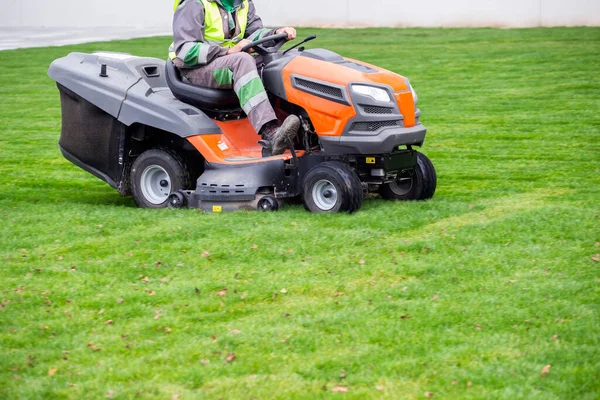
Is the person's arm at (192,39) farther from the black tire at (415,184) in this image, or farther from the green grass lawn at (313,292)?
the black tire at (415,184)

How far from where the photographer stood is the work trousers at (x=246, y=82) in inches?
272

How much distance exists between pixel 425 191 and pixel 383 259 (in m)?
1.63

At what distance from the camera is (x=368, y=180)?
695 cm

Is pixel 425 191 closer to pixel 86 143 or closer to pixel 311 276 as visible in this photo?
pixel 311 276

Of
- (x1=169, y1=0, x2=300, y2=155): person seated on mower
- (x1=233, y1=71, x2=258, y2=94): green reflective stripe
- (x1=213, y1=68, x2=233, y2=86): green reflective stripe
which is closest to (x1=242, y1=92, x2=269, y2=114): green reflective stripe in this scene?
(x1=169, y1=0, x2=300, y2=155): person seated on mower

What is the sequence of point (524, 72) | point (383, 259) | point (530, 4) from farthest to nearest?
point (530, 4) → point (524, 72) → point (383, 259)

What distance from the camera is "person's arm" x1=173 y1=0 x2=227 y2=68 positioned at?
7074mm

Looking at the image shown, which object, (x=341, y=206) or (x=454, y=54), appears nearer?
(x=341, y=206)

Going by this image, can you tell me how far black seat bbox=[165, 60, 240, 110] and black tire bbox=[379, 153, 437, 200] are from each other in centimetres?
128

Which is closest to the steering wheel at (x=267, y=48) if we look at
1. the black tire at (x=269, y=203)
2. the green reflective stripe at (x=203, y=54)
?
the green reflective stripe at (x=203, y=54)

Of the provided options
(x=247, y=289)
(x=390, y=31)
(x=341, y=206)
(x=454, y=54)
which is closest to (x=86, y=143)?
(x=341, y=206)

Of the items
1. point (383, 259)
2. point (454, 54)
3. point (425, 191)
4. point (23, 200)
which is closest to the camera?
point (383, 259)

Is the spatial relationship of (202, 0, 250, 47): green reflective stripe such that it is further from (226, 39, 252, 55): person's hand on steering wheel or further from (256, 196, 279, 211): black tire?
(256, 196, 279, 211): black tire

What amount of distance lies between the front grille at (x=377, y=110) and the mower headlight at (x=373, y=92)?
0.06m
